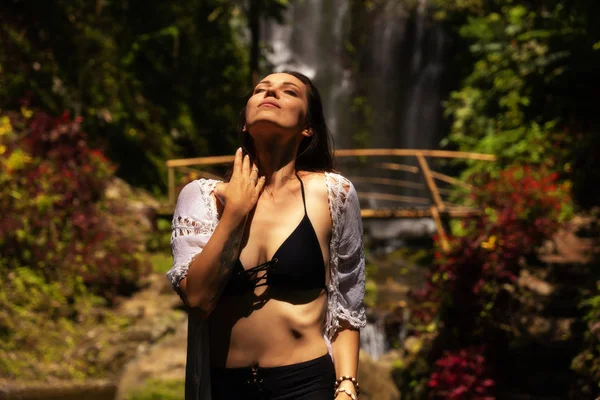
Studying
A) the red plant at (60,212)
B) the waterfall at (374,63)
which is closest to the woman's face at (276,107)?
the red plant at (60,212)

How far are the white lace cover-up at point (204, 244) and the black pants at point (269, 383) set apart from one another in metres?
0.05

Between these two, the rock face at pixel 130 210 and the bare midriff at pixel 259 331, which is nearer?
the bare midriff at pixel 259 331

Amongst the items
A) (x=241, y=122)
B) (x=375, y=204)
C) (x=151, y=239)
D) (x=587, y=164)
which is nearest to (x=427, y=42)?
(x=375, y=204)

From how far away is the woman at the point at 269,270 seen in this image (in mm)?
2266

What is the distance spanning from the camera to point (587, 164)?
7.30m

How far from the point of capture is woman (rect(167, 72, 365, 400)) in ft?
7.43

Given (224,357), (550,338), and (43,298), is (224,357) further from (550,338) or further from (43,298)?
(43,298)

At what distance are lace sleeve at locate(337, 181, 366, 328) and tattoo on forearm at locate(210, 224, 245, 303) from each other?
0.43 meters

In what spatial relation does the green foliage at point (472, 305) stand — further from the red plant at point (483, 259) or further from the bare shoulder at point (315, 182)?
the bare shoulder at point (315, 182)

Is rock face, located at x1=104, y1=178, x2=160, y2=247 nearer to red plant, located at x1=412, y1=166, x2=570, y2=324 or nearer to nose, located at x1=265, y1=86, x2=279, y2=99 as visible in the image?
red plant, located at x1=412, y1=166, x2=570, y2=324

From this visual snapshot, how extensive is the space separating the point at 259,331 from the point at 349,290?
1.37ft

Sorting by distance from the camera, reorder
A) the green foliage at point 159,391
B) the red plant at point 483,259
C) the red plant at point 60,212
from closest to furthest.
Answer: the green foliage at point 159,391 < the red plant at point 483,259 < the red plant at point 60,212

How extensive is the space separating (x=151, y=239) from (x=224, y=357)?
9584 millimetres

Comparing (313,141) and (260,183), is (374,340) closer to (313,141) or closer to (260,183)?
(313,141)
